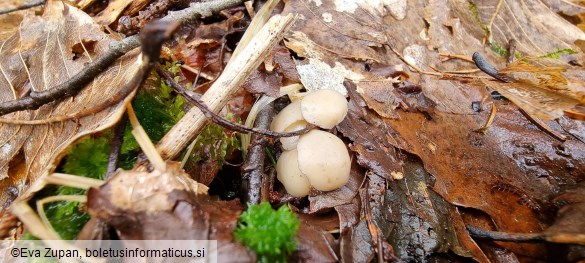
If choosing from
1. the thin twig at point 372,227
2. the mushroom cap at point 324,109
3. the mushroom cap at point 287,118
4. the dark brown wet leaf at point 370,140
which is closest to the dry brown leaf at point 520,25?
the dark brown wet leaf at point 370,140

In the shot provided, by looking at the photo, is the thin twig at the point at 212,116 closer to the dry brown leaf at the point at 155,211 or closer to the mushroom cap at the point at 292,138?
the mushroom cap at the point at 292,138

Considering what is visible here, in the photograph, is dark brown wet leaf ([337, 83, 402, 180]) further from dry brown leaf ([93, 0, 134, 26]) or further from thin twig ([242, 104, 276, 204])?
dry brown leaf ([93, 0, 134, 26])

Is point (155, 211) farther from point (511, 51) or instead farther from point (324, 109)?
point (511, 51)

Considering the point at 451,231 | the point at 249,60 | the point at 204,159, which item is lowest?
the point at 451,231

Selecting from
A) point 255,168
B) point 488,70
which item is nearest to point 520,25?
point 488,70

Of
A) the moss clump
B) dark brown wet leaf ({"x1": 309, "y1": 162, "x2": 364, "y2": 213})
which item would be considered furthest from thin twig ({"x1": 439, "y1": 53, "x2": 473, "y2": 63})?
the moss clump

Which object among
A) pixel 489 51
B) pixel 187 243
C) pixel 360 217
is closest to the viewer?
pixel 187 243

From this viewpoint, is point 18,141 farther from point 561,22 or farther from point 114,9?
point 561,22

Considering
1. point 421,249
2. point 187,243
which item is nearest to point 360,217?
point 421,249
